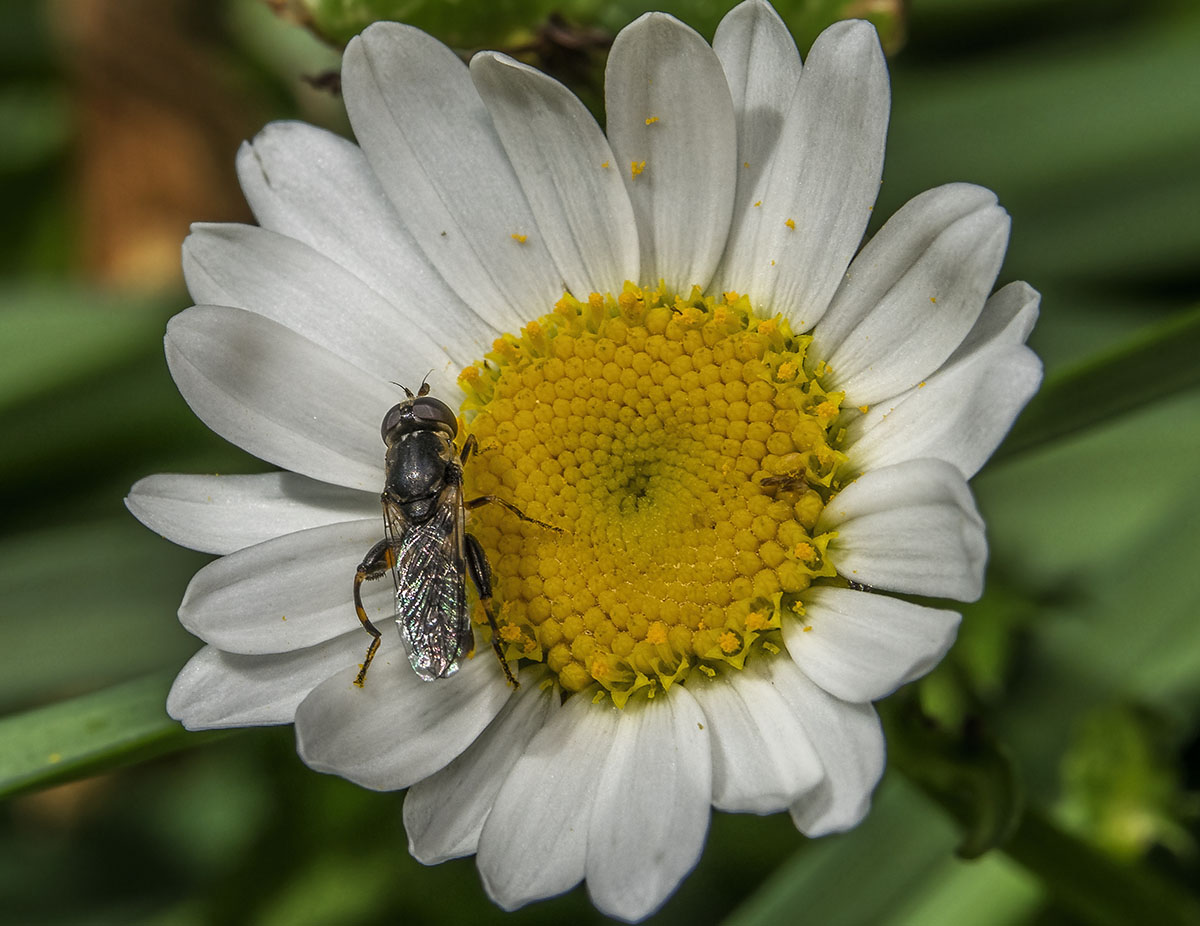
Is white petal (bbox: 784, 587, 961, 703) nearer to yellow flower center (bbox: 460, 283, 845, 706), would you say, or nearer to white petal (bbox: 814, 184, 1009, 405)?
yellow flower center (bbox: 460, 283, 845, 706)

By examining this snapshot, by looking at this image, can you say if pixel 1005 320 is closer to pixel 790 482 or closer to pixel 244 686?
pixel 790 482

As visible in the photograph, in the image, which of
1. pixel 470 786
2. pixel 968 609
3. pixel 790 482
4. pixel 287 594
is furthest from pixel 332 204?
pixel 968 609

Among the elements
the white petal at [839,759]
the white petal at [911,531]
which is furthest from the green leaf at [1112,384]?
the white petal at [839,759]

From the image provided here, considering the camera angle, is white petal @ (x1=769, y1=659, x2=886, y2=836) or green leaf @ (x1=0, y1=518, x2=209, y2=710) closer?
white petal @ (x1=769, y1=659, x2=886, y2=836)

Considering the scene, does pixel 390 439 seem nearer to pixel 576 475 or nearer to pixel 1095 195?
pixel 576 475

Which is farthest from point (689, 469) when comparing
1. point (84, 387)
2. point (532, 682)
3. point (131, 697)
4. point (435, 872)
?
point (84, 387)

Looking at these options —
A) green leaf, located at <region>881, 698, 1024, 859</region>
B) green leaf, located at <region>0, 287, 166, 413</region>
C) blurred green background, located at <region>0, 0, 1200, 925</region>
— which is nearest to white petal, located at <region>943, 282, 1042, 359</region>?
blurred green background, located at <region>0, 0, 1200, 925</region>
